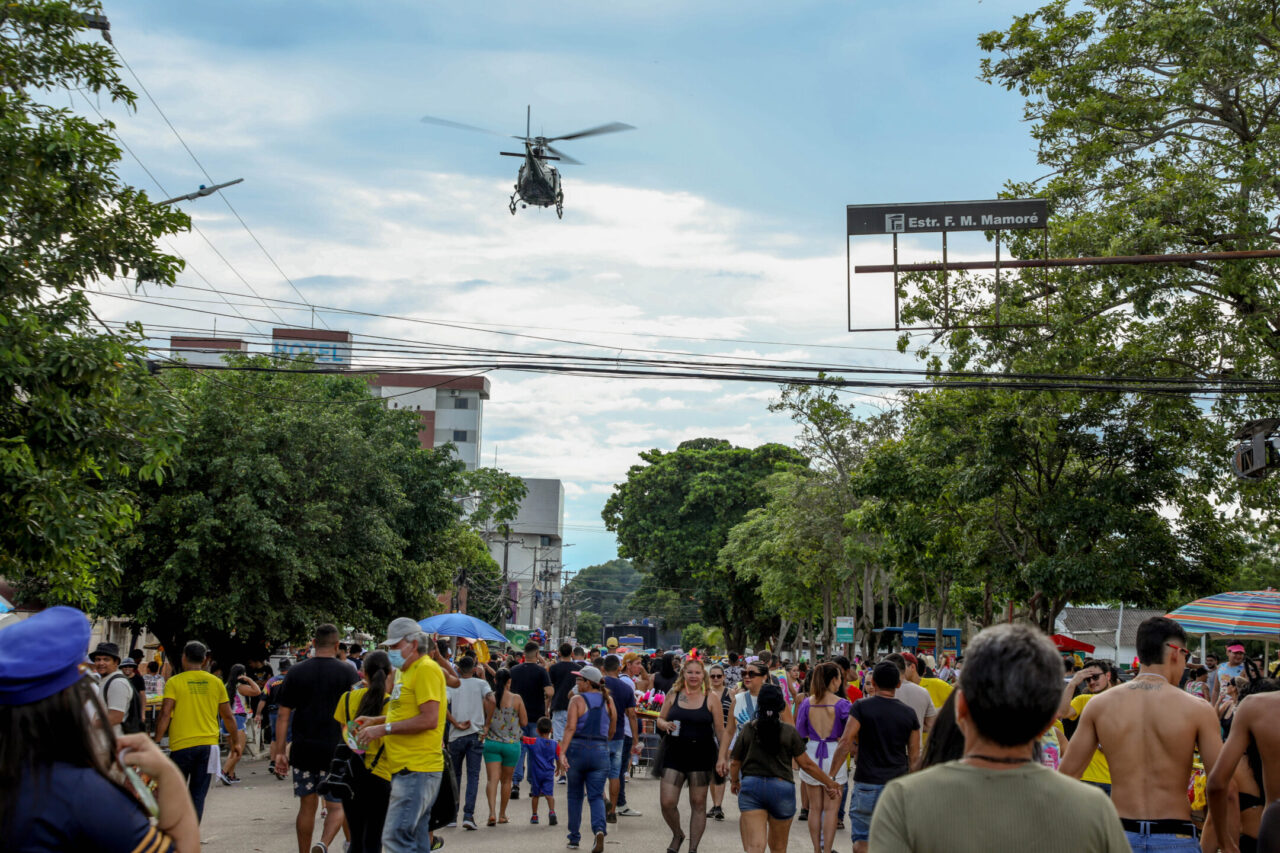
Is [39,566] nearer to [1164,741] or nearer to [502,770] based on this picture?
[502,770]

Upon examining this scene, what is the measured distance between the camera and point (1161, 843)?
5.65 meters

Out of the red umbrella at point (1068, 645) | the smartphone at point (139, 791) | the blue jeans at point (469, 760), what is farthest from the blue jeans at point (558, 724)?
the red umbrella at point (1068, 645)

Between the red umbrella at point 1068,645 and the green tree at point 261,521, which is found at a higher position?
the green tree at point 261,521

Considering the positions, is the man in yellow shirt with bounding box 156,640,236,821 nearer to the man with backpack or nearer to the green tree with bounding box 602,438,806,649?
the man with backpack

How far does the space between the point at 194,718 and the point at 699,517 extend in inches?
2293

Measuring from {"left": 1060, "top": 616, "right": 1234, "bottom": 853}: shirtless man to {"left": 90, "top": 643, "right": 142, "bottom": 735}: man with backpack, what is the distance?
7183 mm

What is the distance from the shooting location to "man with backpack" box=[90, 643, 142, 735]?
32.7 ft

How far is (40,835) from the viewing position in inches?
112

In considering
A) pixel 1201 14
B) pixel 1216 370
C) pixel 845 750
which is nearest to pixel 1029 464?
pixel 1216 370

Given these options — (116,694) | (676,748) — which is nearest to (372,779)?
(116,694)

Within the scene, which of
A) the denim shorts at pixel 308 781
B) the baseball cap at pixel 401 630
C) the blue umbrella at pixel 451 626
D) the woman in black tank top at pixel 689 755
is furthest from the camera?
the blue umbrella at pixel 451 626

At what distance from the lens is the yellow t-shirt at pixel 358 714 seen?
8461 millimetres

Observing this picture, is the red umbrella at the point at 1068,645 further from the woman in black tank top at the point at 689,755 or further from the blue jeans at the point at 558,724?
the woman in black tank top at the point at 689,755

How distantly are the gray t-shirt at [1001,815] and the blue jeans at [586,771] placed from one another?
9474mm
